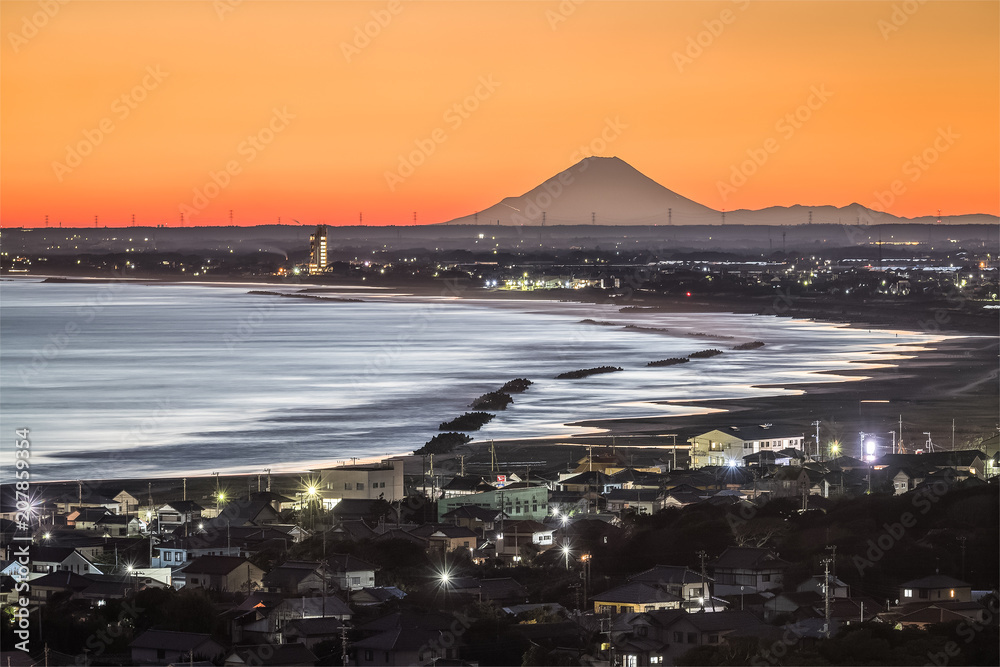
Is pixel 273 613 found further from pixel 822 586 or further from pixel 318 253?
pixel 318 253

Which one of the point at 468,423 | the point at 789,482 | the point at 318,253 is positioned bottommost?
the point at 789,482

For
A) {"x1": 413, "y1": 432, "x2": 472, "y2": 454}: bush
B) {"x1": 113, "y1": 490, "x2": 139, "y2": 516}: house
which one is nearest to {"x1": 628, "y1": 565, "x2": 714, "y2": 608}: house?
{"x1": 113, "y1": 490, "x2": 139, "y2": 516}: house

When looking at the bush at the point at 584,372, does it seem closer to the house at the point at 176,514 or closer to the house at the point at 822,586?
the house at the point at 176,514

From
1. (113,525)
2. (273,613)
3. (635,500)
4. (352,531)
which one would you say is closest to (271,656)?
(273,613)

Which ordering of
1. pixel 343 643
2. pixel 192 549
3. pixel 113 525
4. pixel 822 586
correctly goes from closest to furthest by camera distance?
pixel 343 643
pixel 822 586
pixel 192 549
pixel 113 525

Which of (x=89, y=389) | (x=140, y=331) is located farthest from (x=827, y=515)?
(x=140, y=331)

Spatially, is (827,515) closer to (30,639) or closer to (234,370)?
(30,639)

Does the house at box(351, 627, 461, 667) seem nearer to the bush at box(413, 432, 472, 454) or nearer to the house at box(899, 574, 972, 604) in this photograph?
the house at box(899, 574, 972, 604)
